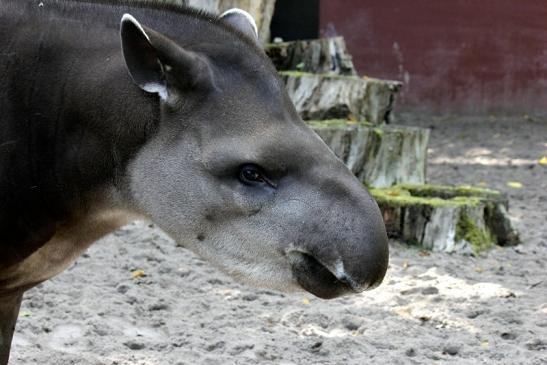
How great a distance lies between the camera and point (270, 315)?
5.43 meters

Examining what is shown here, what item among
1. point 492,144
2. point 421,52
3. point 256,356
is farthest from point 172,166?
point 421,52

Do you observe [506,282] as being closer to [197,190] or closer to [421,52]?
[197,190]

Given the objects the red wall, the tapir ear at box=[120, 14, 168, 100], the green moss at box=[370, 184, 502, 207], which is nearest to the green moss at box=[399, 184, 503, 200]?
the green moss at box=[370, 184, 502, 207]

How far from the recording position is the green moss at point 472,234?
6840 millimetres

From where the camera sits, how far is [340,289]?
3.12m

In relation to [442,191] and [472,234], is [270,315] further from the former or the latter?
[442,191]

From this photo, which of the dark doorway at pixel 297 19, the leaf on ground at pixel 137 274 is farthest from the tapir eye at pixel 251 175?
the dark doorway at pixel 297 19

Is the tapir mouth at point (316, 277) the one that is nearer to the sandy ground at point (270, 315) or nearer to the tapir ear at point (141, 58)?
the tapir ear at point (141, 58)

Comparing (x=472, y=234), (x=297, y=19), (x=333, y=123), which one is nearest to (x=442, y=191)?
(x=472, y=234)

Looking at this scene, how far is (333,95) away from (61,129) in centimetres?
484

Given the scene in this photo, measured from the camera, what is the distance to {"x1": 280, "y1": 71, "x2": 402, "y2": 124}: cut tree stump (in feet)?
26.2

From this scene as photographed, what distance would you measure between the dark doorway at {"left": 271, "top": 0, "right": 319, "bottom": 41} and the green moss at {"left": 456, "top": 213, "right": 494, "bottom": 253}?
616cm

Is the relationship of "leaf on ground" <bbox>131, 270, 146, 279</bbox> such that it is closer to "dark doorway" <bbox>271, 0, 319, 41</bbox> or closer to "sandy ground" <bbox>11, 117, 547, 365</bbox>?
"sandy ground" <bbox>11, 117, 547, 365</bbox>

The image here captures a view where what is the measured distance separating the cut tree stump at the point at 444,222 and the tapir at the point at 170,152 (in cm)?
349
